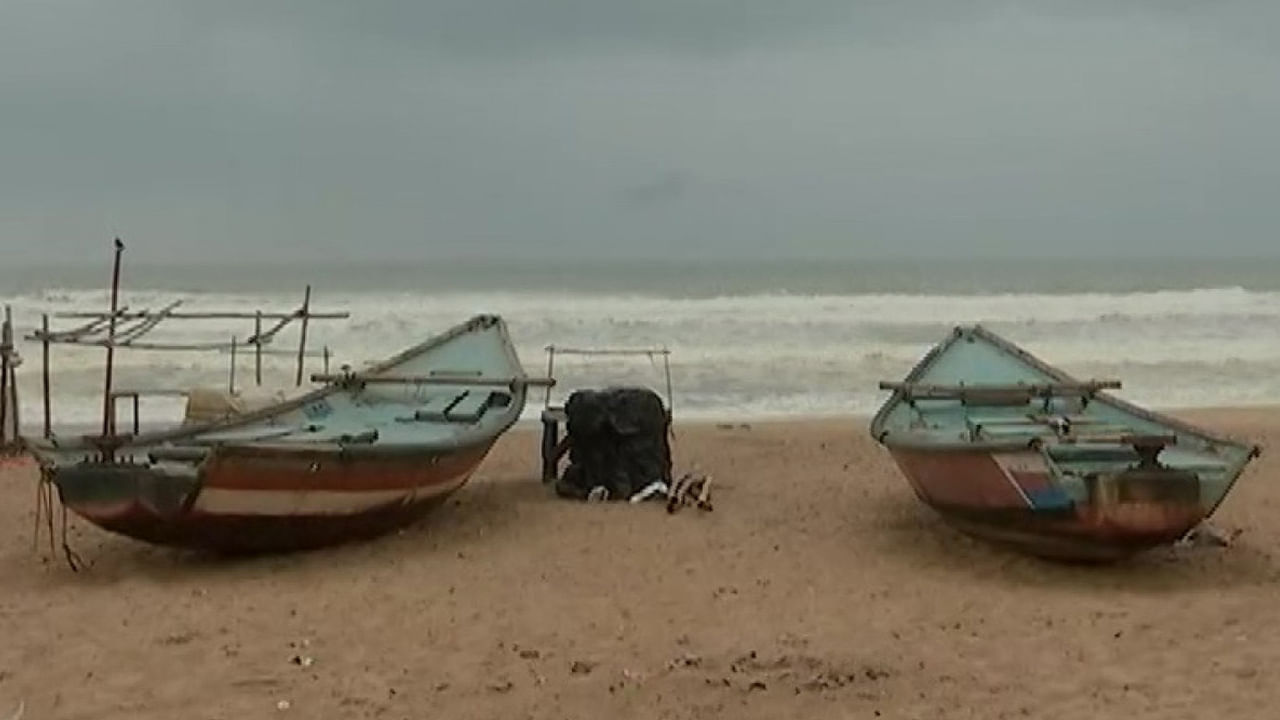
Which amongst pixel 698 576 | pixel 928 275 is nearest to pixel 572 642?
pixel 698 576

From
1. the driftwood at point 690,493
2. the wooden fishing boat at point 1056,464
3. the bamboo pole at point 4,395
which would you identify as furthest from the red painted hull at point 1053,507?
the bamboo pole at point 4,395

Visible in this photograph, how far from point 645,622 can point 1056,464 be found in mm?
2460

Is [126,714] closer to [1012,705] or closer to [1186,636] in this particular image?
[1012,705]

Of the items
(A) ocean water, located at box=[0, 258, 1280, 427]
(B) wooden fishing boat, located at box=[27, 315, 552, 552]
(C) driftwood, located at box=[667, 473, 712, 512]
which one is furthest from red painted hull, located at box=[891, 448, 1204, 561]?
(A) ocean water, located at box=[0, 258, 1280, 427]

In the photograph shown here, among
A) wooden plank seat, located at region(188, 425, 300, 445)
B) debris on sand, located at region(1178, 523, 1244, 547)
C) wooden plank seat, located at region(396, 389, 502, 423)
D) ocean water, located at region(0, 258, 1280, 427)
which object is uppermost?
wooden plank seat, located at region(396, 389, 502, 423)

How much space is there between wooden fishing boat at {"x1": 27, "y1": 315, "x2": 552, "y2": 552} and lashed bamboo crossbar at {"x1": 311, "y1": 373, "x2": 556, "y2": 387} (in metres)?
0.03

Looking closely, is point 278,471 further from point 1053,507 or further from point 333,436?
point 1053,507

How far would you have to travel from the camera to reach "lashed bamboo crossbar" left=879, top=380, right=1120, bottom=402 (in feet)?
31.3

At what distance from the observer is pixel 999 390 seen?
9.65 m

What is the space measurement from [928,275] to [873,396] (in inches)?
1748

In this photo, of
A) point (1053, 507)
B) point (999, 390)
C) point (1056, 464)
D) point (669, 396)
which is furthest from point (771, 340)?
point (1053, 507)

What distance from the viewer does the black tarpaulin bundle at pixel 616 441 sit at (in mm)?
9656

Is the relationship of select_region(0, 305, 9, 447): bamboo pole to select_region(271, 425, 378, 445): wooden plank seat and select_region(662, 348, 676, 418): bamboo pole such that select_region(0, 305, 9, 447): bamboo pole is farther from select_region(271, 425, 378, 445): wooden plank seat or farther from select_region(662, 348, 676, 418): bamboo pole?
select_region(662, 348, 676, 418): bamboo pole

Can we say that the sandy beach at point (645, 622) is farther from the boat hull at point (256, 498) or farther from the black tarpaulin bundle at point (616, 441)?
the black tarpaulin bundle at point (616, 441)
